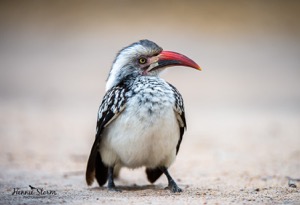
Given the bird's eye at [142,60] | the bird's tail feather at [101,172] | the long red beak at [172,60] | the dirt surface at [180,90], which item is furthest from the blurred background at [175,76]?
the bird's eye at [142,60]

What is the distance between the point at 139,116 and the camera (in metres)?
5.63

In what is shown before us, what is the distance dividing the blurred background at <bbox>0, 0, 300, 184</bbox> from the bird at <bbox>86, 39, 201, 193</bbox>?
65.3 inches

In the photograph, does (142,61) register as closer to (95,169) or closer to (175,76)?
(95,169)

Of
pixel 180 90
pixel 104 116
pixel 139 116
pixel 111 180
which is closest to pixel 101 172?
pixel 111 180

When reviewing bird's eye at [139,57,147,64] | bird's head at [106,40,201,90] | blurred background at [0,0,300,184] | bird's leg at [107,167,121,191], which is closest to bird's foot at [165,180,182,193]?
bird's leg at [107,167,121,191]

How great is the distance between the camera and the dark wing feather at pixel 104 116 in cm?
581

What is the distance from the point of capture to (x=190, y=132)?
11.0 metres

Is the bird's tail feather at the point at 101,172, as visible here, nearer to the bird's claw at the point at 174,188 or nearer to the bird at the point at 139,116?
the bird at the point at 139,116

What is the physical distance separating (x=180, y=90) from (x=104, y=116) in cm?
1007

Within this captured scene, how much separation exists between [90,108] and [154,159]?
307 inches

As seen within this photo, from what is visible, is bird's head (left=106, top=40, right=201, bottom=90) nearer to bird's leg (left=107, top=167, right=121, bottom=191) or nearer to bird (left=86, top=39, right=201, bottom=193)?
bird (left=86, top=39, right=201, bottom=193)

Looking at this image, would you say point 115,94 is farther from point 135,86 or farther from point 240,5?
point 240,5

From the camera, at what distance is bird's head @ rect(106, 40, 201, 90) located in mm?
6312

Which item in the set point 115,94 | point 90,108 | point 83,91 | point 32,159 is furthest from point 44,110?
point 115,94
